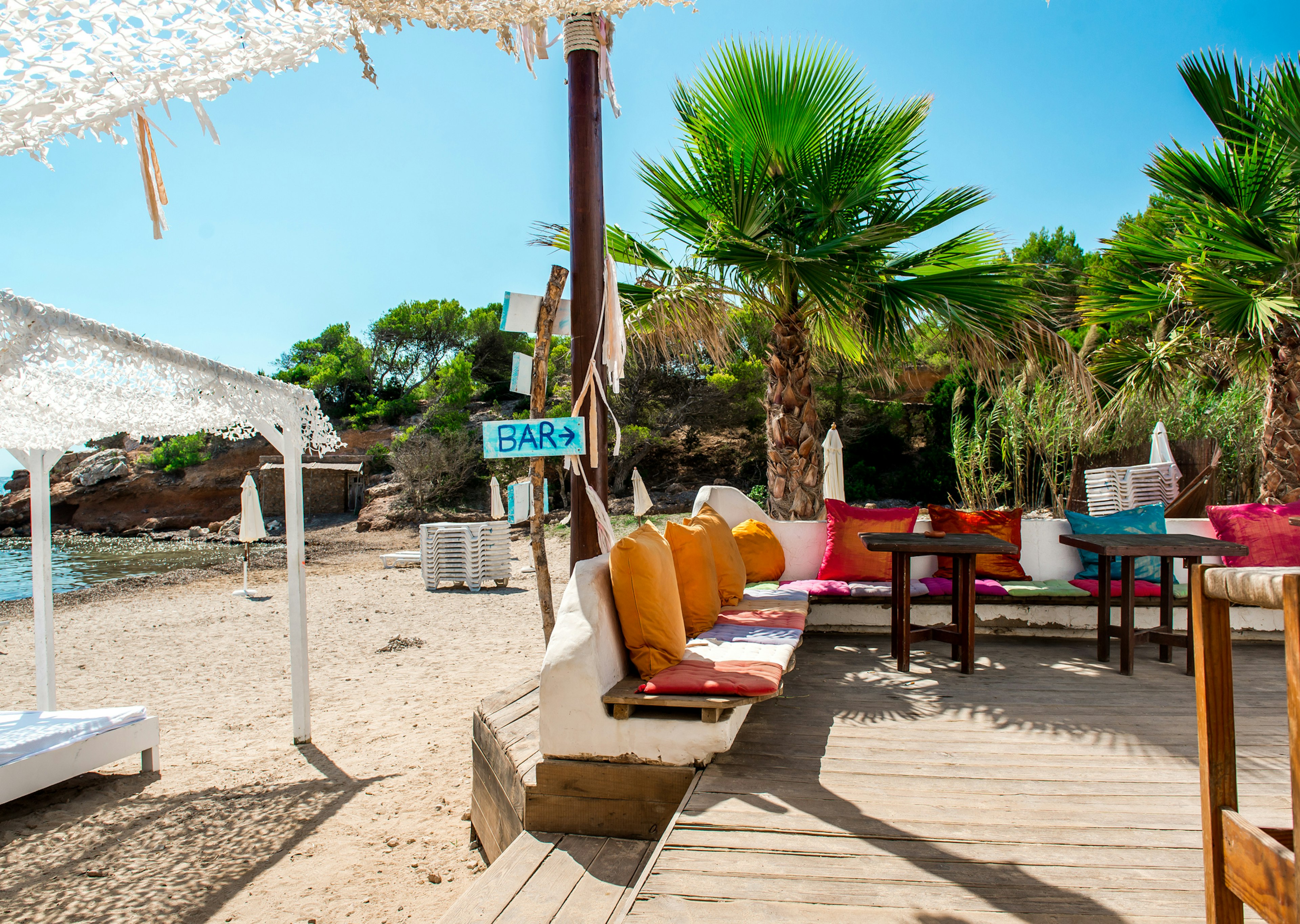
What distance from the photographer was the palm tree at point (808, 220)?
488 cm

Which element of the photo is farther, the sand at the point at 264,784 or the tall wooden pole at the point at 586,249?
the tall wooden pole at the point at 586,249

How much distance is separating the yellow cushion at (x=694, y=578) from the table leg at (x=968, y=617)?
124cm

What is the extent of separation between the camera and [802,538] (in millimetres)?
4820

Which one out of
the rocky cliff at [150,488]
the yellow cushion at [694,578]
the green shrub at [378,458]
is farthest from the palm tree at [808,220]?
the rocky cliff at [150,488]

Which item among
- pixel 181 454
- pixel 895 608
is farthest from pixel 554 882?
pixel 181 454

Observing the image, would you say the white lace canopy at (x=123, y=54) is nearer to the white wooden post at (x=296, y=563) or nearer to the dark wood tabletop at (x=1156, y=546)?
the white wooden post at (x=296, y=563)

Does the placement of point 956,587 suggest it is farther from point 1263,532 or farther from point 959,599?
point 1263,532

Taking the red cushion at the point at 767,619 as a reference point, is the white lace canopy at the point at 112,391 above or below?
above

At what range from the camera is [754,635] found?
120 inches

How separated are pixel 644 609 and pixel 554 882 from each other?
884 mm

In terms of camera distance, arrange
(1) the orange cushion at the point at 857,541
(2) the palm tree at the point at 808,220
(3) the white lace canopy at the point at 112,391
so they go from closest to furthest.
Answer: (3) the white lace canopy at the point at 112,391
(1) the orange cushion at the point at 857,541
(2) the palm tree at the point at 808,220

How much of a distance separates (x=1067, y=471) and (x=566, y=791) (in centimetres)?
1033

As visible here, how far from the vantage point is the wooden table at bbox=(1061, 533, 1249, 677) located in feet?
11.5

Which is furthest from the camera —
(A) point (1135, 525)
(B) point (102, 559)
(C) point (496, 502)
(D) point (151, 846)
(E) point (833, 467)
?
(B) point (102, 559)
